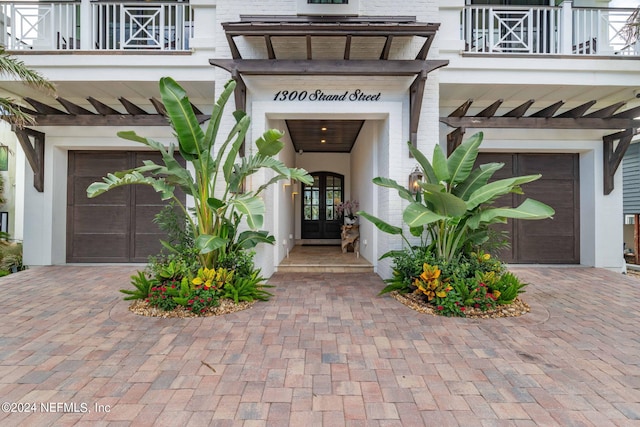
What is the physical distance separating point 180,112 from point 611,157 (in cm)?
843

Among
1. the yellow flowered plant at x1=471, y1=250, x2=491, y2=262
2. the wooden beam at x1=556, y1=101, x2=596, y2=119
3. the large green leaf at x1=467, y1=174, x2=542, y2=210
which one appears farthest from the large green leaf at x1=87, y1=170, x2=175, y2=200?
the wooden beam at x1=556, y1=101, x2=596, y2=119

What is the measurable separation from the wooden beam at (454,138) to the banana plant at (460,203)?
1.81 m

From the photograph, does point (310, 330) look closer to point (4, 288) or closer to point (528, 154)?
point (4, 288)

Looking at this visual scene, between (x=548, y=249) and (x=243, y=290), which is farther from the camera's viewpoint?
(x=548, y=249)

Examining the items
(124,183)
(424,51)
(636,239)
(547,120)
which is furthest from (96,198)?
(636,239)

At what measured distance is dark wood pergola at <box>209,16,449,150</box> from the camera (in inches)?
183

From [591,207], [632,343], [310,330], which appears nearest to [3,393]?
[310,330]

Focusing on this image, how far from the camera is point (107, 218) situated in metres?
7.13

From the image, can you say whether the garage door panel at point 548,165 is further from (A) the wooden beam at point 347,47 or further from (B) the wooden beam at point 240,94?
(B) the wooden beam at point 240,94

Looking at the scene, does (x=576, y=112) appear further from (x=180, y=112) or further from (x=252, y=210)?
(x=180, y=112)

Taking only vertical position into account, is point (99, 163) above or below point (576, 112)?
below

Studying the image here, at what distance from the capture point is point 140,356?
2895 millimetres

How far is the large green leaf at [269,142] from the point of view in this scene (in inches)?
158

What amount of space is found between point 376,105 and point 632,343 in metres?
4.62
